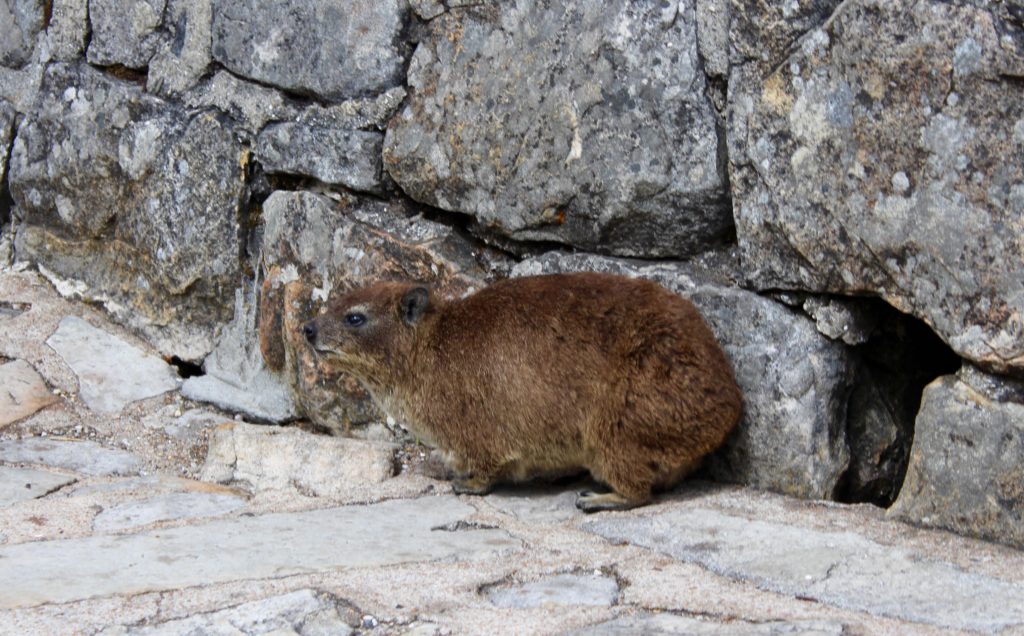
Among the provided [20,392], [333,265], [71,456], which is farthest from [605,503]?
[20,392]

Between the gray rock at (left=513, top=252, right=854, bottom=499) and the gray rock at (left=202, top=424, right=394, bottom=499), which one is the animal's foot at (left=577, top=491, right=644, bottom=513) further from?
the gray rock at (left=202, top=424, right=394, bottom=499)

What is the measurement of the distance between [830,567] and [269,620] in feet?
5.34

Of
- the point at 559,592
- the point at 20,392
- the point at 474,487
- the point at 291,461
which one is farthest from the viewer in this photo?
the point at 20,392

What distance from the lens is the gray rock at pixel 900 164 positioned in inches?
145

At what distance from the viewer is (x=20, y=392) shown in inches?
213

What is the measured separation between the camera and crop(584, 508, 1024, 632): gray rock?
3219 mm

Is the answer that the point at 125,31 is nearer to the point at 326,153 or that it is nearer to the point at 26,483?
the point at 326,153

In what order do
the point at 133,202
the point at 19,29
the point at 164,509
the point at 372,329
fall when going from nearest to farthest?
the point at 164,509 → the point at 372,329 → the point at 133,202 → the point at 19,29

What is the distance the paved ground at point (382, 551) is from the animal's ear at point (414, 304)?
628 mm

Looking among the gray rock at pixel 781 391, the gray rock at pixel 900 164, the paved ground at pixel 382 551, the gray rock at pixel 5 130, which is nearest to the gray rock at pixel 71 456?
the paved ground at pixel 382 551

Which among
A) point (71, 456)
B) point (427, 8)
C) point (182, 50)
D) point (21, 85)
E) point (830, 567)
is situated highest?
point (427, 8)

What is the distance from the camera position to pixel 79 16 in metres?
5.95

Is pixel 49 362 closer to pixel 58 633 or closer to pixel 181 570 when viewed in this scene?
pixel 181 570

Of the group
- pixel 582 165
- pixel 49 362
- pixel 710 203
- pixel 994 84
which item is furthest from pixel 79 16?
pixel 994 84
